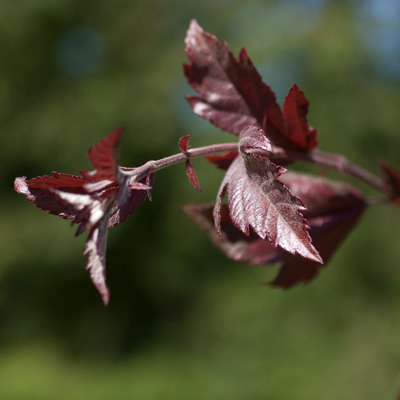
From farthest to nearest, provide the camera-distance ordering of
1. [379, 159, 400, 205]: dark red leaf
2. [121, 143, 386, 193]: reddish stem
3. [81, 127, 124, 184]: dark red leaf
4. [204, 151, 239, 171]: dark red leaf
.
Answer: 1. [379, 159, 400, 205]: dark red leaf
2. [204, 151, 239, 171]: dark red leaf
3. [121, 143, 386, 193]: reddish stem
4. [81, 127, 124, 184]: dark red leaf

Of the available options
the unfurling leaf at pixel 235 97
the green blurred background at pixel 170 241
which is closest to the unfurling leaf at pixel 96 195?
the unfurling leaf at pixel 235 97

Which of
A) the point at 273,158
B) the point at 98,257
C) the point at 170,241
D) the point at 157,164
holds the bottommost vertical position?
the point at 170,241

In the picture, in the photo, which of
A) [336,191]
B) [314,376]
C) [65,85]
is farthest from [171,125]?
[336,191]

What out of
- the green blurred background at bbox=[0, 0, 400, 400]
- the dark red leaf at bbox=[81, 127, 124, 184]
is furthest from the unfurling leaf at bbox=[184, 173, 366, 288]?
the green blurred background at bbox=[0, 0, 400, 400]

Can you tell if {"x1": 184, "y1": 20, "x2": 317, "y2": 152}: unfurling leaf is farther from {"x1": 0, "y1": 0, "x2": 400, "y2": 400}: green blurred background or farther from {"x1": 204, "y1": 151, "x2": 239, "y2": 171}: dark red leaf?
{"x1": 0, "y1": 0, "x2": 400, "y2": 400}: green blurred background

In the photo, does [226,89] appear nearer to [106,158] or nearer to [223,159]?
[223,159]

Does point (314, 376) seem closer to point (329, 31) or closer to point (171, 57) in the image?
point (329, 31)

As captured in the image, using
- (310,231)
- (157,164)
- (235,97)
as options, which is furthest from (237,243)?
(157,164)

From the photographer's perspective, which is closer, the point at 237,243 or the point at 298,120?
the point at 298,120
